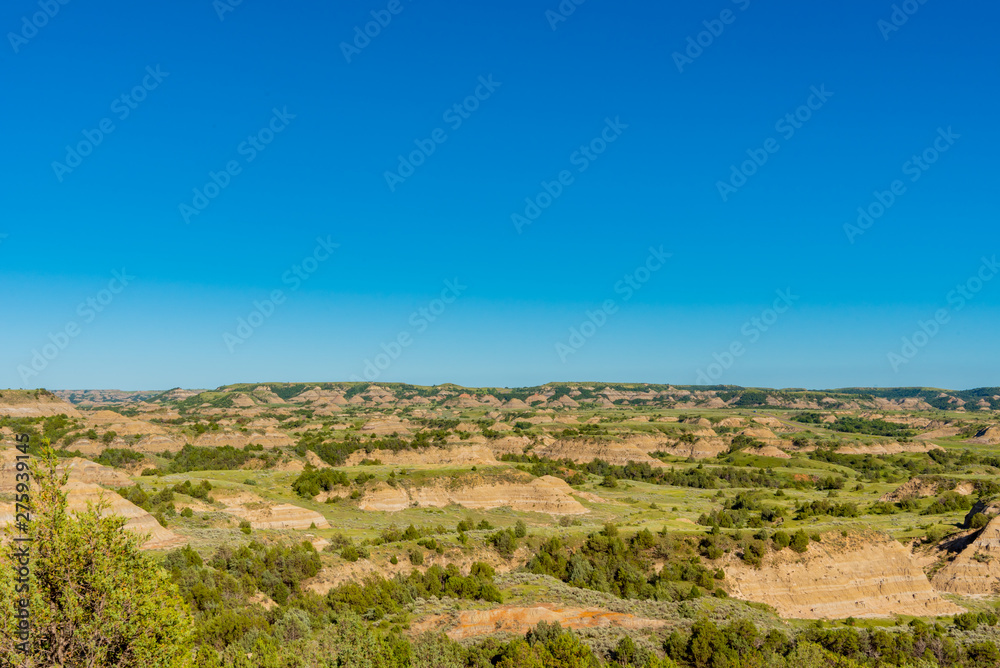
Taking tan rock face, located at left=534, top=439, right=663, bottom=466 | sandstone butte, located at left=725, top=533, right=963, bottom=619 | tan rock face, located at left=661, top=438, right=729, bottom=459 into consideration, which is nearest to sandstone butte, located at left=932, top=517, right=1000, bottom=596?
sandstone butte, located at left=725, top=533, right=963, bottom=619

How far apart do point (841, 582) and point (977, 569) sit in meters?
12.0

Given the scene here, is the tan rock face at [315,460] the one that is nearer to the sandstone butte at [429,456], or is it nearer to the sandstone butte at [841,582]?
the sandstone butte at [429,456]

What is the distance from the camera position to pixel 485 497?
72.1 meters

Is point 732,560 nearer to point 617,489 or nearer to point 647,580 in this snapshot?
point 647,580

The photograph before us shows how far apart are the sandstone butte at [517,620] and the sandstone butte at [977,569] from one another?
94.3 feet

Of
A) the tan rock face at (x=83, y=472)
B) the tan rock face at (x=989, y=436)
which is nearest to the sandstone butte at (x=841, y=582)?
the tan rock face at (x=83, y=472)

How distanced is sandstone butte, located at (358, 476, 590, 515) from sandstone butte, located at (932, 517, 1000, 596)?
33.1 m

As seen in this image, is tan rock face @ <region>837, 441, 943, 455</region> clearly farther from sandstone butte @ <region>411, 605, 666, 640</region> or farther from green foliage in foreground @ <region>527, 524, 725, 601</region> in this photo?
sandstone butte @ <region>411, 605, 666, 640</region>

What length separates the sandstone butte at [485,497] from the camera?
69.9m

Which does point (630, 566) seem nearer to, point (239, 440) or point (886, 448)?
point (239, 440)

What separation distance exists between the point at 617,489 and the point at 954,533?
44741mm

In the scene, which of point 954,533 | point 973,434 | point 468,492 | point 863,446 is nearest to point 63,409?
point 468,492

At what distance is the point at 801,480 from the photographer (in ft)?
331

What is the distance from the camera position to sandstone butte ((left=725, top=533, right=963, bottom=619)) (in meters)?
42.7
